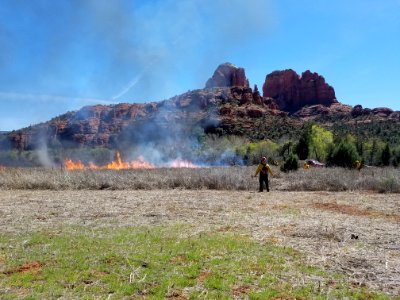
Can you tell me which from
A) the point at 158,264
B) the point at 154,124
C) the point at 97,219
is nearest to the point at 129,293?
the point at 158,264

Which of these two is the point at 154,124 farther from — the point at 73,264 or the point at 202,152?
the point at 73,264

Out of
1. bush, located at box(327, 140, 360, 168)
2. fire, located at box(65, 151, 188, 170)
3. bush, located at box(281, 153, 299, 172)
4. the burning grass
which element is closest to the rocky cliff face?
fire, located at box(65, 151, 188, 170)

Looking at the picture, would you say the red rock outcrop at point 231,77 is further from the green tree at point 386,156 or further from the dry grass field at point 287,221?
the dry grass field at point 287,221

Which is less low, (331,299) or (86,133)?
(86,133)

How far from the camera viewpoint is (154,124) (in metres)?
96.3

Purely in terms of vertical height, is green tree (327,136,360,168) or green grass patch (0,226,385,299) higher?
green tree (327,136,360,168)

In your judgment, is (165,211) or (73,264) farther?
(165,211)

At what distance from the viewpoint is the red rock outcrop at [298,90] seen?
173 metres

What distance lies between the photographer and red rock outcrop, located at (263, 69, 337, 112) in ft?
568

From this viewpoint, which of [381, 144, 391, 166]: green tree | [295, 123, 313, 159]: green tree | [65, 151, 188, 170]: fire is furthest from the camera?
[295, 123, 313, 159]: green tree

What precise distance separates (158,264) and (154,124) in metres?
90.8

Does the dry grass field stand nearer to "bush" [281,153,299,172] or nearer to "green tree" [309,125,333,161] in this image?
"bush" [281,153,299,172]

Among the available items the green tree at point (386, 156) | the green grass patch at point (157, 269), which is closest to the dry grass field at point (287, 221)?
the green grass patch at point (157, 269)

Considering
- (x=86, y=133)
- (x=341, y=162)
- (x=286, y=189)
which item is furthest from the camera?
(x=86, y=133)
